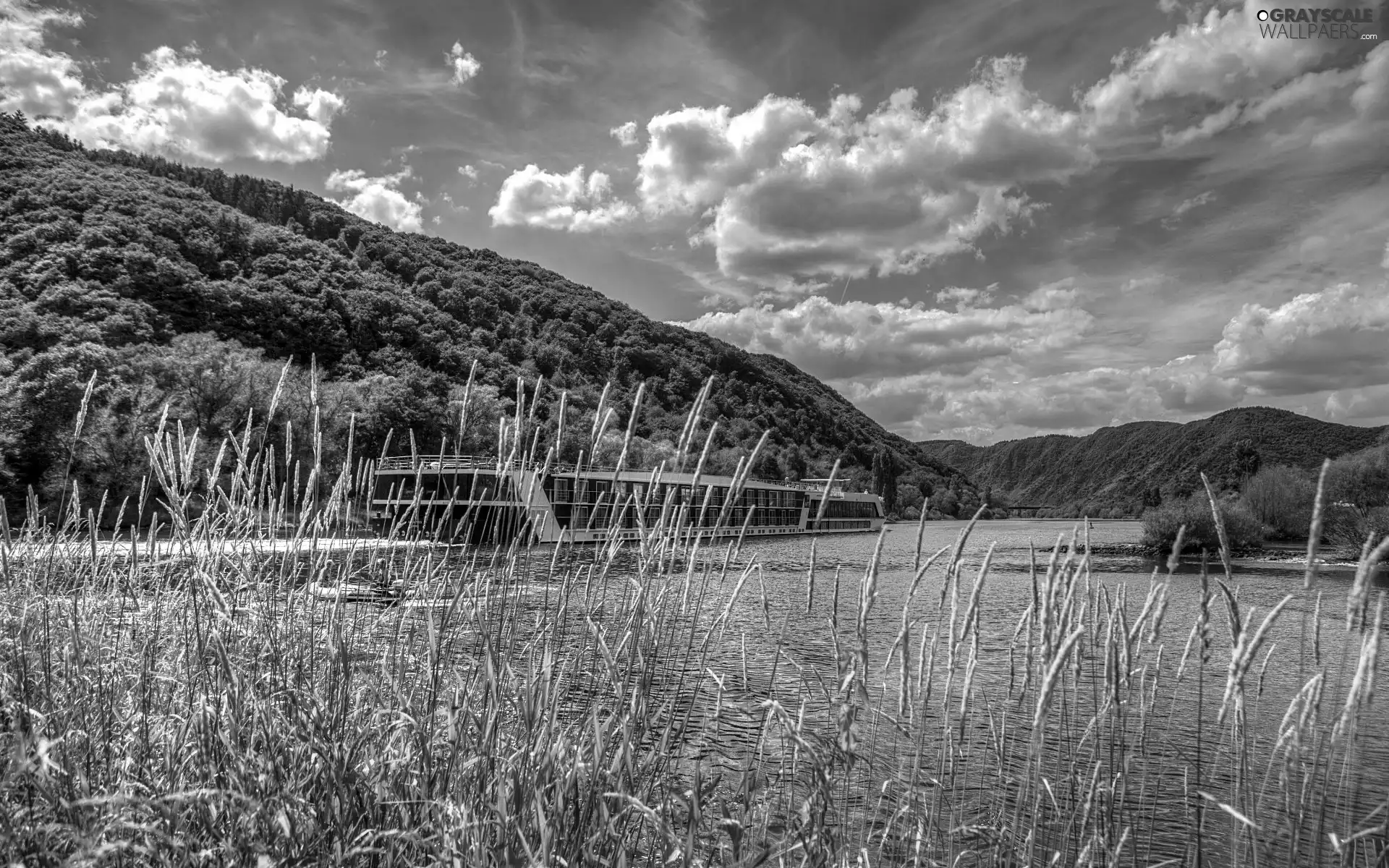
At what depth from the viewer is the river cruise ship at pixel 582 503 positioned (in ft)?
10.3

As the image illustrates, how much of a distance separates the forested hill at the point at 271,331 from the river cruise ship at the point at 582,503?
1.69 ft

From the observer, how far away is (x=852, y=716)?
226cm

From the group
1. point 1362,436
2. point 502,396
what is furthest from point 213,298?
point 1362,436

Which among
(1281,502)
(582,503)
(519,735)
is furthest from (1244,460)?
(519,735)

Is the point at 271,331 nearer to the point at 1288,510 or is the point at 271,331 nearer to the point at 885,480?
the point at 1288,510

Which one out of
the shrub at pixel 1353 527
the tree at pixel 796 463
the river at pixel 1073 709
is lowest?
the river at pixel 1073 709

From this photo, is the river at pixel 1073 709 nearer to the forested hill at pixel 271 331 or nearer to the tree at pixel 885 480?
the forested hill at pixel 271 331

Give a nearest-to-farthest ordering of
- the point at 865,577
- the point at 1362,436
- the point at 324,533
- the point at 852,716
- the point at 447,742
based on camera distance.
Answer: the point at 852,716
the point at 865,577
the point at 447,742
the point at 324,533
the point at 1362,436

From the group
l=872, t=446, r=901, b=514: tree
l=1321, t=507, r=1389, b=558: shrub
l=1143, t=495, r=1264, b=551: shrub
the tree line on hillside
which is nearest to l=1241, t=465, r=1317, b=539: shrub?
the tree line on hillside

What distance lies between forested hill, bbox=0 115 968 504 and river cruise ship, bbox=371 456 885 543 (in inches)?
20.3

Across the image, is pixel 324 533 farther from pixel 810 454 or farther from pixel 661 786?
pixel 810 454

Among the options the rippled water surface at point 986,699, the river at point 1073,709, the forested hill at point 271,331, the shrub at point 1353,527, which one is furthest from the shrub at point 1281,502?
the rippled water surface at point 986,699

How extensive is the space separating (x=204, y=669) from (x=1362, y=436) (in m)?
208

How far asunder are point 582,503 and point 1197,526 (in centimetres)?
4492
